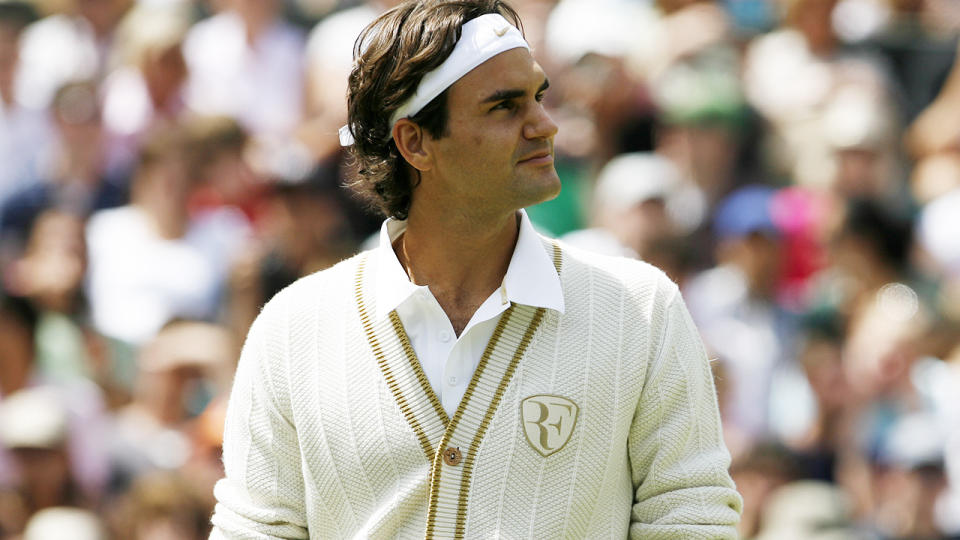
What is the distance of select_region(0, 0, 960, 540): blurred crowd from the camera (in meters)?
5.43

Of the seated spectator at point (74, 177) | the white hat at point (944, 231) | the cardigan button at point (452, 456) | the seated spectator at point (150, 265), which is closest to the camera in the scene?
the cardigan button at point (452, 456)

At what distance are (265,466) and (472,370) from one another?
1.47ft

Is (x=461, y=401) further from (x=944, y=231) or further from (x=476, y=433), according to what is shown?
(x=944, y=231)

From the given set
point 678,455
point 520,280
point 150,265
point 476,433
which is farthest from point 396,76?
point 150,265

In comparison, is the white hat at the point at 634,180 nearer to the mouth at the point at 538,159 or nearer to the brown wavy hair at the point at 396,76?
the brown wavy hair at the point at 396,76

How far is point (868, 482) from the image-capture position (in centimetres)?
535

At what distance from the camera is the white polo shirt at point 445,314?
2906 mm

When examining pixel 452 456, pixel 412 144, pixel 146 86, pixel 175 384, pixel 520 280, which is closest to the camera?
pixel 452 456

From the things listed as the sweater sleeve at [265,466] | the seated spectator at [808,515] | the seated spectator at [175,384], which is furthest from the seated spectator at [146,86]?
the sweater sleeve at [265,466]

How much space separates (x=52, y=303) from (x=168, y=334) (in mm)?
551

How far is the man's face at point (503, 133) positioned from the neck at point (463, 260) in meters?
0.06

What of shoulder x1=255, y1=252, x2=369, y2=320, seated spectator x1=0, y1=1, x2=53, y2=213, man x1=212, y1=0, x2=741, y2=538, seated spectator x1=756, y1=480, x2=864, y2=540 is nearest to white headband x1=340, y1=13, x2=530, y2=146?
man x1=212, y1=0, x2=741, y2=538

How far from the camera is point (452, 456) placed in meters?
2.82

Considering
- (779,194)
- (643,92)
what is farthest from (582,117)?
(779,194)
